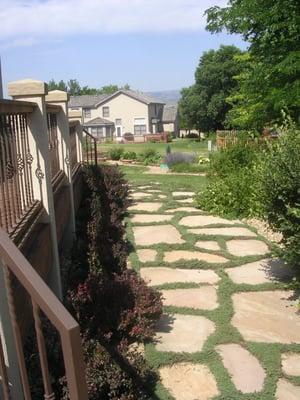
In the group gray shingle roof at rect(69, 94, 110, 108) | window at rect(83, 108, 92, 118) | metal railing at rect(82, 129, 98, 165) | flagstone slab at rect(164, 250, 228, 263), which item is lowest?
flagstone slab at rect(164, 250, 228, 263)

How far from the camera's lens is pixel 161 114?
236ft

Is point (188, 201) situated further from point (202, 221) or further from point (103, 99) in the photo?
point (103, 99)

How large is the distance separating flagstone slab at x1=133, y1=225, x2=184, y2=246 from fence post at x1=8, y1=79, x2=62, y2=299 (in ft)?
8.61

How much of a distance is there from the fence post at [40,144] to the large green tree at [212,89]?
44.1 m

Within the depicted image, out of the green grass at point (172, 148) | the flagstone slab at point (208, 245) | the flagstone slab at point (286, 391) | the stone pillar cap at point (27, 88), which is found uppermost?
the stone pillar cap at point (27, 88)

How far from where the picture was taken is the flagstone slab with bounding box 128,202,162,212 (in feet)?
31.1

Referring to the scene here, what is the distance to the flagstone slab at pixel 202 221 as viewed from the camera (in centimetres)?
822

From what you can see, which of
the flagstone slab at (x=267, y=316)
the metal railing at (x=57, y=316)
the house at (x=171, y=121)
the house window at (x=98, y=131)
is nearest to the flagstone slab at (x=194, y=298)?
the flagstone slab at (x=267, y=316)

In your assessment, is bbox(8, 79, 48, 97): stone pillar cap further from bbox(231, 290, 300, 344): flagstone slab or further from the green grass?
the green grass

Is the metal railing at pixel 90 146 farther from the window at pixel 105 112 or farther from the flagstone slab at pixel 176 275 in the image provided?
the window at pixel 105 112

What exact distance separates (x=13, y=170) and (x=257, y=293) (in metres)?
3.01

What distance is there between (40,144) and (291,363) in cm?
290

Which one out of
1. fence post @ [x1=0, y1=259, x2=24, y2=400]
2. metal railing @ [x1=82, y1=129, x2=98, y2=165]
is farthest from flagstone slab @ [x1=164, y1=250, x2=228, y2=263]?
metal railing @ [x1=82, y1=129, x2=98, y2=165]

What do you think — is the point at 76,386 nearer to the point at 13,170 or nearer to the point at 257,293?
the point at 13,170
